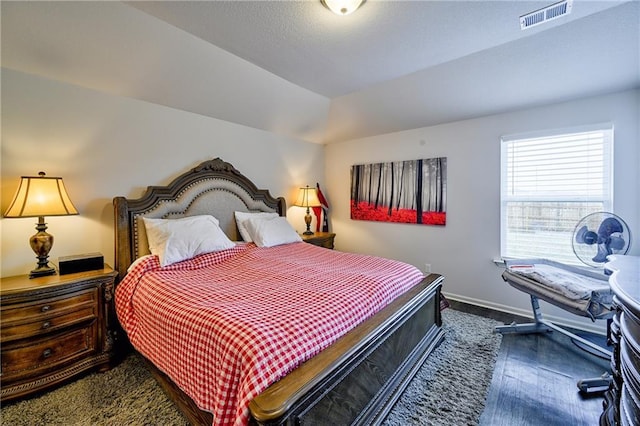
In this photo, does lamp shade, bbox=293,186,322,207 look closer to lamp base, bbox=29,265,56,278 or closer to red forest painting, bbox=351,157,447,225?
red forest painting, bbox=351,157,447,225

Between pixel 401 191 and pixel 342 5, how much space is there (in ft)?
8.44

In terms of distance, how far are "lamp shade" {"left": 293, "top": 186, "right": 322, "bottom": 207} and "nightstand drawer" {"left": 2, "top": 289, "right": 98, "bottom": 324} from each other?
8.50 feet

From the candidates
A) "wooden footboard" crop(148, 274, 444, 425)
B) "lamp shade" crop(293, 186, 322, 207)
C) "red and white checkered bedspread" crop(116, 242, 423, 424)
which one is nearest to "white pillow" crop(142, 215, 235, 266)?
"red and white checkered bedspread" crop(116, 242, 423, 424)

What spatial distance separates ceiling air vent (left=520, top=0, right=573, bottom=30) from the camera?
6.01ft

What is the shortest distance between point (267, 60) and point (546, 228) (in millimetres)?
3418

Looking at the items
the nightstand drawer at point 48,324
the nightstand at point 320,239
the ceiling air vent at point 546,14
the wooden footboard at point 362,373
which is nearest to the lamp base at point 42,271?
the nightstand drawer at point 48,324

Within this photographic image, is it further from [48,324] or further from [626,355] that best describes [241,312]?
[626,355]

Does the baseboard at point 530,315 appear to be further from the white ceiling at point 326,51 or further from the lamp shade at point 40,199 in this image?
the lamp shade at point 40,199

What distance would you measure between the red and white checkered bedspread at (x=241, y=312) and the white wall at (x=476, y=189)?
1476mm

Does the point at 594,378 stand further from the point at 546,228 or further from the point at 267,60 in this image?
the point at 267,60

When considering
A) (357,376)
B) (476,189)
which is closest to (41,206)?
(357,376)

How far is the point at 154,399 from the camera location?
1.79 metres

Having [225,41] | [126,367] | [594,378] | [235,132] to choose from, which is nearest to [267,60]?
[225,41]

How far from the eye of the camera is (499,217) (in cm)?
318
